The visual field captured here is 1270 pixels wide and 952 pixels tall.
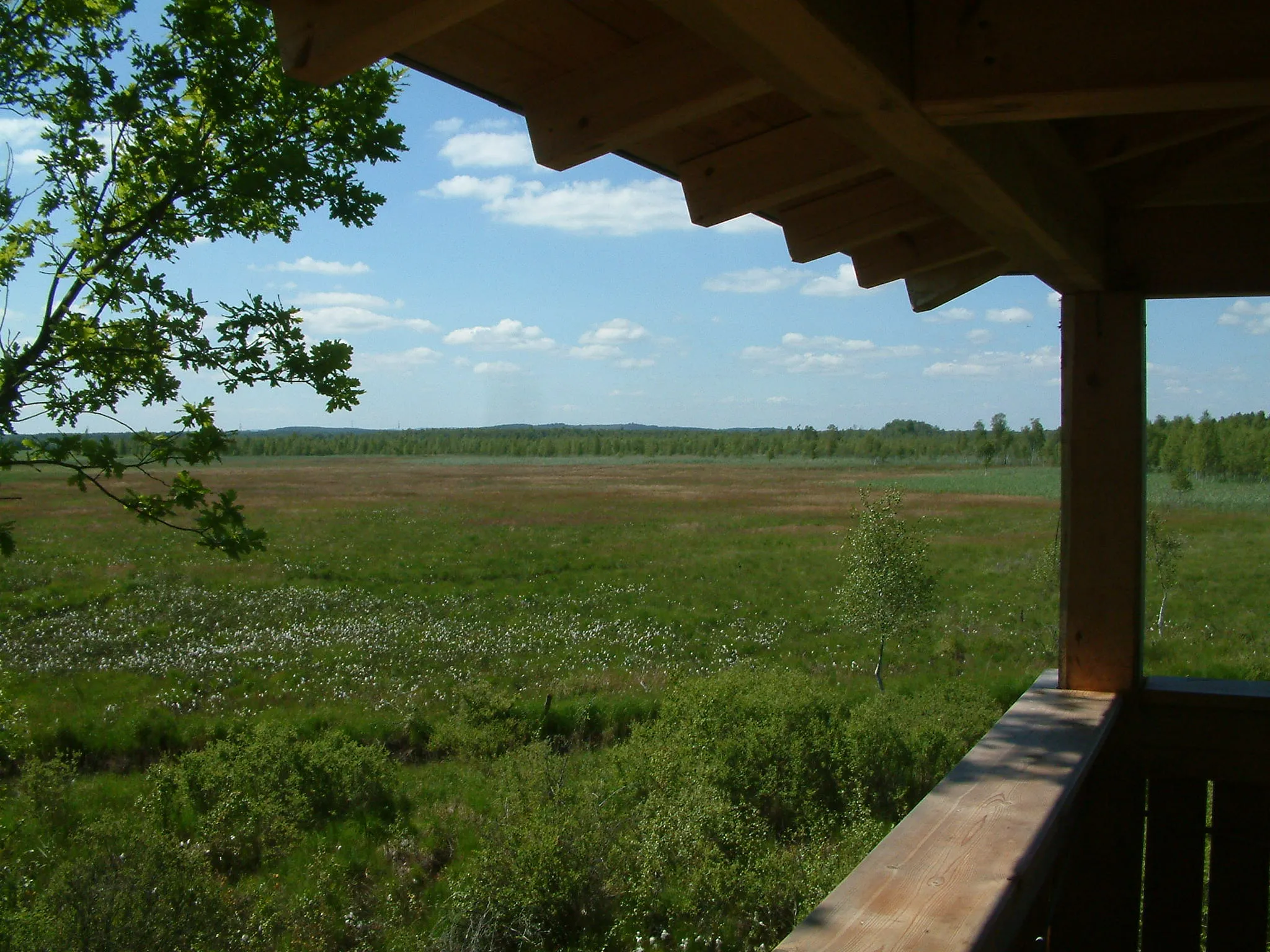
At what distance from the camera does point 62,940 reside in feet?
17.5

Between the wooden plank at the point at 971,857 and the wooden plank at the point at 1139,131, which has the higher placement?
the wooden plank at the point at 1139,131

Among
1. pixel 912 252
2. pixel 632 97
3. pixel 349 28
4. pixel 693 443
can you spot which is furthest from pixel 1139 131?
pixel 693 443

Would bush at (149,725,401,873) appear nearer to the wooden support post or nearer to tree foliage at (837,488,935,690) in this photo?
tree foliage at (837,488,935,690)

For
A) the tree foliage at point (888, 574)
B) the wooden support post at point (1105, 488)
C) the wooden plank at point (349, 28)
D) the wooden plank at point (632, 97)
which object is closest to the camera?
the wooden plank at point (349, 28)

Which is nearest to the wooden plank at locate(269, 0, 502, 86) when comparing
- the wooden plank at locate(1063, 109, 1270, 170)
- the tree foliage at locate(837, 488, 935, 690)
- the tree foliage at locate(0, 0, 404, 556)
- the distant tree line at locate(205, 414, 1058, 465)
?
the wooden plank at locate(1063, 109, 1270, 170)

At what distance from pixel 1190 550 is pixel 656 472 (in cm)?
2811

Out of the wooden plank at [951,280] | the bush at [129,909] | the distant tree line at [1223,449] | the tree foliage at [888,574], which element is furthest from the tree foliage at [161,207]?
the distant tree line at [1223,449]

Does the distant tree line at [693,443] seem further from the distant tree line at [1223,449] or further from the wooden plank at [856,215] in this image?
the wooden plank at [856,215]

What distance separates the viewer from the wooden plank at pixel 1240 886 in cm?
166

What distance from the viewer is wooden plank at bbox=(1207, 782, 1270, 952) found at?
1664mm

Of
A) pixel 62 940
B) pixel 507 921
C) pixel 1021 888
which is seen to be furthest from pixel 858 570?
pixel 1021 888

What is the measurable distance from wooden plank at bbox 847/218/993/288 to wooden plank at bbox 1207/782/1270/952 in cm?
117

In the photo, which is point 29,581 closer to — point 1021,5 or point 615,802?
point 615,802

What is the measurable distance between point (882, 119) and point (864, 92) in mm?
62
